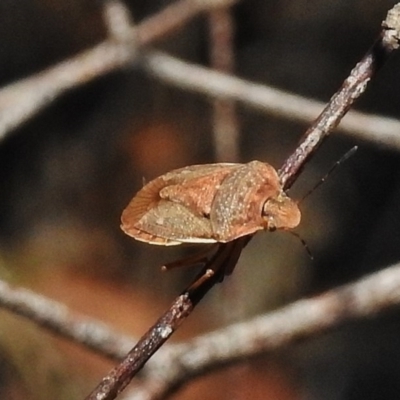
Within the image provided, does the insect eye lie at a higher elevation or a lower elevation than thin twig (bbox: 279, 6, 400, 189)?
higher

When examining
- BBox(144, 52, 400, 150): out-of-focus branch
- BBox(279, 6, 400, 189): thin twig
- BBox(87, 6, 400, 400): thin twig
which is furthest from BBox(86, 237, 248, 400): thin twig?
BBox(144, 52, 400, 150): out-of-focus branch

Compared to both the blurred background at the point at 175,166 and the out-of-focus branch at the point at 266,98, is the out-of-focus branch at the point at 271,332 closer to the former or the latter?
the out-of-focus branch at the point at 266,98

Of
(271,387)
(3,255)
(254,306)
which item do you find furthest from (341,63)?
(3,255)

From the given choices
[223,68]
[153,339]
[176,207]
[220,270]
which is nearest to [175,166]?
[223,68]

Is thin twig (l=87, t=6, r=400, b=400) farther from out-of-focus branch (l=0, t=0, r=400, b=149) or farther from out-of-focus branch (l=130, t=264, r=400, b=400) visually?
out-of-focus branch (l=0, t=0, r=400, b=149)

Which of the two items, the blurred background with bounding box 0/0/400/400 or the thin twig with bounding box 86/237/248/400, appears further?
the blurred background with bounding box 0/0/400/400

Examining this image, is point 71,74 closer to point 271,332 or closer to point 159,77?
point 159,77
